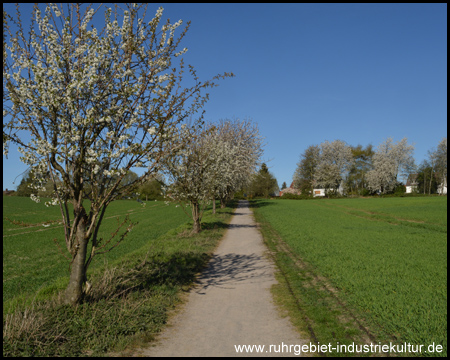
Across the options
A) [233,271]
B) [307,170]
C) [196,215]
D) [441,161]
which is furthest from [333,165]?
[233,271]

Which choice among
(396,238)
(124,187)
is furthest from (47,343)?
(396,238)

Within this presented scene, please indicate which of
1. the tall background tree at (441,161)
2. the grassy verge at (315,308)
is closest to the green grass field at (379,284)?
the grassy verge at (315,308)

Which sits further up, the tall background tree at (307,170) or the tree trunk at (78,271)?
the tall background tree at (307,170)

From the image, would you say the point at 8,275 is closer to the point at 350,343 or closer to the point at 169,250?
the point at 169,250

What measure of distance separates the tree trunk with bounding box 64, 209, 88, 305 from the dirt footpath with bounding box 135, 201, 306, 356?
1.76 metres

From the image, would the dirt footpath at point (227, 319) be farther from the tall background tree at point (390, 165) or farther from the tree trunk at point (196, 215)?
the tall background tree at point (390, 165)

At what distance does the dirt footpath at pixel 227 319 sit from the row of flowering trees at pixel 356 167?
7739 centimetres

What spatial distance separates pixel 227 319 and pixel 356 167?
3526 inches

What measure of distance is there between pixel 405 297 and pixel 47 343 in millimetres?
6528

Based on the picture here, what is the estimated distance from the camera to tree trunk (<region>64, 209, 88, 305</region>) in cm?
567

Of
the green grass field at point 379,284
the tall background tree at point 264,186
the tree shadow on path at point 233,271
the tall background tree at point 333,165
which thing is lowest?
the tree shadow on path at point 233,271

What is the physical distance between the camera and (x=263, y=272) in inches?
370

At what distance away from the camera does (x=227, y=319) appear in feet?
19.0

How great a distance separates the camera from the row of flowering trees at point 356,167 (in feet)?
258
